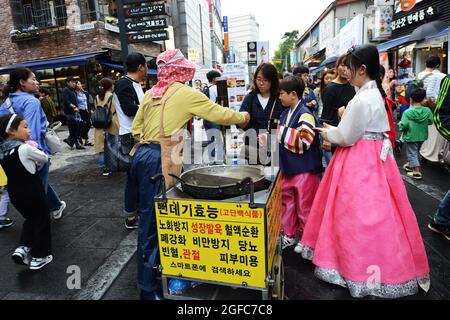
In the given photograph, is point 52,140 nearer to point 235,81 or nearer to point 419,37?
point 235,81

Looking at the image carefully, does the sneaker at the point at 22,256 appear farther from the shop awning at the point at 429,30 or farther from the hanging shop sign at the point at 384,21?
the hanging shop sign at the point at 384,21

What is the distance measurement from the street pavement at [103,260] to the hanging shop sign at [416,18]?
1073 centimetres

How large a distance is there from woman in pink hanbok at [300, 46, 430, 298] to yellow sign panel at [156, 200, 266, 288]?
1.05m

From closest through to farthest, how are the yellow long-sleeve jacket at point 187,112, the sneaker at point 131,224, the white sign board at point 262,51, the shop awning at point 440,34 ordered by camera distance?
the yellow long-sleeve jacket at point 187,112 < the sneaker at point 131,224 < the shop awning at point 440,34 < the white sign board at point 262,51

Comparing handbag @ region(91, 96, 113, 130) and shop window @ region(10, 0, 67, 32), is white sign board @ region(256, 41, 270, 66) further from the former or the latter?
shop window @ region(10, 0, 67, 32)

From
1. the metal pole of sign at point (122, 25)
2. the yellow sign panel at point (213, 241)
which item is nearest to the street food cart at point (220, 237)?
the yellow sign panel at point (213, 241)

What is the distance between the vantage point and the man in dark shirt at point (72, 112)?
9.71m

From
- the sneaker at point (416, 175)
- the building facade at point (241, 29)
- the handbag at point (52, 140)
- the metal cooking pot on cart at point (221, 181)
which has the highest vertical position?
the building facade at point (241, 29)

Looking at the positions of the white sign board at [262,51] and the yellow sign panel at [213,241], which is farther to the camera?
the white sign board at [262,51]

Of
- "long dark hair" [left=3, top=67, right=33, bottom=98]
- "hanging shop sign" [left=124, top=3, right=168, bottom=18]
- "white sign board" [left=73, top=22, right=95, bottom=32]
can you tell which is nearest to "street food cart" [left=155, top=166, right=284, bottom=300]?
"long dark hair" [left=3, top=67, right=33, bottom=98]

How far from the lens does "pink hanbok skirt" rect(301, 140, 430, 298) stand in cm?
262
